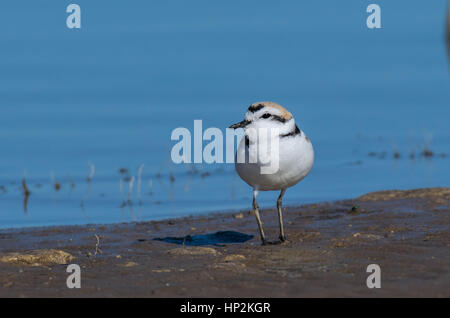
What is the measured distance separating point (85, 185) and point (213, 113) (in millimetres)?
3857

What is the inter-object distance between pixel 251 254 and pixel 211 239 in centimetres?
132

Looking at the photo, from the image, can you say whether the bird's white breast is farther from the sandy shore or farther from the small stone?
the small stone

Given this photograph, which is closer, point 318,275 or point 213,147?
point 318,275

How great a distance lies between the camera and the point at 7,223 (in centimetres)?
1205

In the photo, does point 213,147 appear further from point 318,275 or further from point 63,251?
point 318,275

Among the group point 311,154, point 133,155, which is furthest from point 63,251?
point 133,155

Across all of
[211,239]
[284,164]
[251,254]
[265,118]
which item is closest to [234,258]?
[251,254]

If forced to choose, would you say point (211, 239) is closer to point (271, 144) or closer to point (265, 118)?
point (271, 144)

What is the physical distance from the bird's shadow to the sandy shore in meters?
0.01

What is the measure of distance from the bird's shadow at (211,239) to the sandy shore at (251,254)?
1 centimetres

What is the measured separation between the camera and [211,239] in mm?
9945

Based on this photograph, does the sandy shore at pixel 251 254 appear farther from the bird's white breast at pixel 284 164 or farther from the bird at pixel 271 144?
the bird at pixel 271 144

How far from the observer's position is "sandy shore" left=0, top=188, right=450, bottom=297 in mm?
7215
